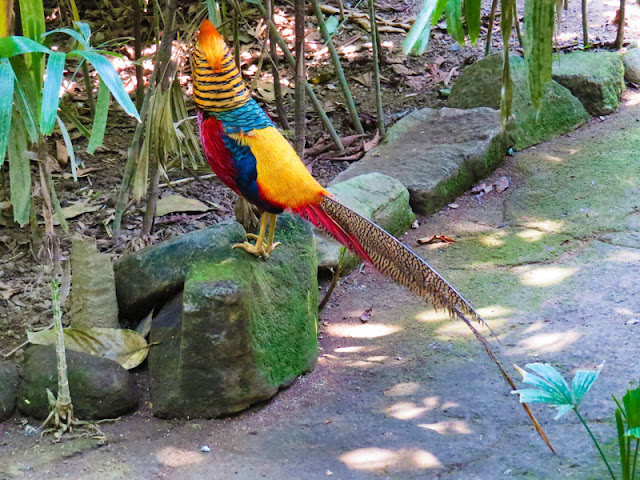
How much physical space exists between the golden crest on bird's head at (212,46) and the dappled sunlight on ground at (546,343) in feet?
5.79

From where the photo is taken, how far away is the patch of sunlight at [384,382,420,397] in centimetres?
301

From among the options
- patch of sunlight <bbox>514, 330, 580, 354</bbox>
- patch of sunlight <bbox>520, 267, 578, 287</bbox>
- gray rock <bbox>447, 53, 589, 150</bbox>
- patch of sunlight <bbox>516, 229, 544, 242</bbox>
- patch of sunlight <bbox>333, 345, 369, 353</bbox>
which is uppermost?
gray rock <bbox>447, 53, 589, 150</bbox>

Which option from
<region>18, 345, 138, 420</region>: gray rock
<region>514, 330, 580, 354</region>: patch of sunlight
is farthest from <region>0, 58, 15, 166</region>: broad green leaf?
<region>514, 330, 580, 354</region>: patch of sunlight

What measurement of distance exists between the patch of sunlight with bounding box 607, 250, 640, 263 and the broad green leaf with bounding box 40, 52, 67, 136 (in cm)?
295

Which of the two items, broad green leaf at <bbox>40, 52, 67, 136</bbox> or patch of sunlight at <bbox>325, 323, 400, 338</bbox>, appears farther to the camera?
patch of sunlight at <bbox>325, 323, 400, 338</bbox>

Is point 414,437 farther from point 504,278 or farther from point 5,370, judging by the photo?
point 5,370

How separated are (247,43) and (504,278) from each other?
3.80 m

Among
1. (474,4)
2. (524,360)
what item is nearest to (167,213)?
(524,360)

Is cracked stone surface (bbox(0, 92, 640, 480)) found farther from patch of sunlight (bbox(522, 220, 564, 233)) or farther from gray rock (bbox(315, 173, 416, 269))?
gray rock (bbox(315, 173, 416, 269))

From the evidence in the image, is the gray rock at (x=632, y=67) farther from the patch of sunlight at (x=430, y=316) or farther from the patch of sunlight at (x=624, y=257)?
the patch of sunlight at (x=430, y=316)

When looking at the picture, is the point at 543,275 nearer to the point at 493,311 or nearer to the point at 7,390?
the point at 493,311

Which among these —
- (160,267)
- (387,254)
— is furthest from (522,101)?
(160,267)

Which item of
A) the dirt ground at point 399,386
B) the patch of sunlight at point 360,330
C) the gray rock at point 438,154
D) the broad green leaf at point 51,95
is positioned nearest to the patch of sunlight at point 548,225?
the dirt ground at point 399,386

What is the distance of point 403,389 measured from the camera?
9.96ft
